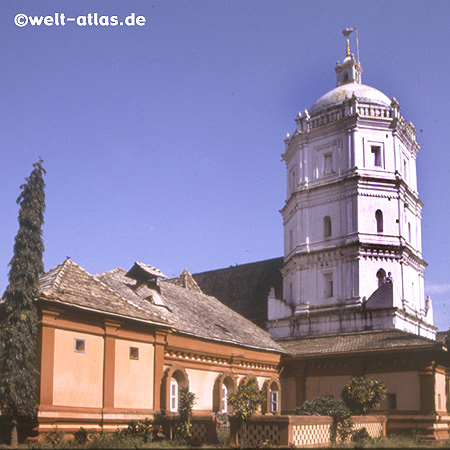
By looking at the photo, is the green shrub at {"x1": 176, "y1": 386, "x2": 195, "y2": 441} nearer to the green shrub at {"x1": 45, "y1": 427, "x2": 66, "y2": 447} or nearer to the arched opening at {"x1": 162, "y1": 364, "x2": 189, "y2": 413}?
the arched opening at {"x1": 162, "y1": 364, "x2": 189, "y2": 413}

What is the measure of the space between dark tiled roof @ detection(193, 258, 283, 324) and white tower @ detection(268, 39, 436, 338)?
9.30 feet

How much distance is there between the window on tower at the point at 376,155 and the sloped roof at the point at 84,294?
66.3ft

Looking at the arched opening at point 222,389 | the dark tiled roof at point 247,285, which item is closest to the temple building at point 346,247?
the dark tiled roof at point 247,285

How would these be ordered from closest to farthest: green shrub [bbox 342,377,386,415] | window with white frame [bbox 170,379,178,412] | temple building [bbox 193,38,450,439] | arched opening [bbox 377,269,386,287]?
window with white frame [bbox 170,379,178,412]
green shrub [bbox 342,377,386,415]
temple building [bbox 193,38,450,439]
arched opening [bbox 377,269,386,287]

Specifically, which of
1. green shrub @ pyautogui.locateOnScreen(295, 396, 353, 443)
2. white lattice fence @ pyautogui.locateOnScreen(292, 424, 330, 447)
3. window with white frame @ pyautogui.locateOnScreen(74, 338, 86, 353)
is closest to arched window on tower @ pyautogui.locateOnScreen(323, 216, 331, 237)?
green shrub @ pyautogui.locateOnScreen(295, 396, 353, 443)

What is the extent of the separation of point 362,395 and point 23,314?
15.2 meters

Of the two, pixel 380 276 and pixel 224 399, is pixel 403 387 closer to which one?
pixel 224 399

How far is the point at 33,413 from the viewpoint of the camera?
68.7 ft

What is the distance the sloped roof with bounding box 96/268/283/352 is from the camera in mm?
29359

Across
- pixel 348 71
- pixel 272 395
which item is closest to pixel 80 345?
pixel 272 395

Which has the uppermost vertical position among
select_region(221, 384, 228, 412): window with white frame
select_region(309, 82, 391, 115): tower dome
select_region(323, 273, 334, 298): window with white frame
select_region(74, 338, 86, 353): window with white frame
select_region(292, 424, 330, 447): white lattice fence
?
select_region(309, 82, 391, 115): tower dome

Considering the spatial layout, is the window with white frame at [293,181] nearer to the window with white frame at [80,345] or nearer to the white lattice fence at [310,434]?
the white lattice fence at [310,434]

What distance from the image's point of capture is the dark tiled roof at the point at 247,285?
4688 cm

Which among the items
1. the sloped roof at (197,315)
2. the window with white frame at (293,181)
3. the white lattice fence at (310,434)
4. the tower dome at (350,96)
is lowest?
the white lattice fence at (310,434)
